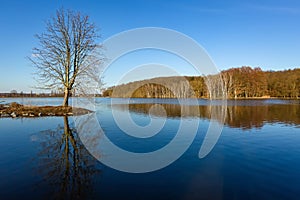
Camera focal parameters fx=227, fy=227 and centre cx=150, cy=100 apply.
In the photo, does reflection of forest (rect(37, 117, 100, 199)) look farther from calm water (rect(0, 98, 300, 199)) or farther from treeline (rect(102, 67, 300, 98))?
treeline (rect(102, 67, 300, 98))

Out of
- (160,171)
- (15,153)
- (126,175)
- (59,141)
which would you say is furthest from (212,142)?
(15,153)

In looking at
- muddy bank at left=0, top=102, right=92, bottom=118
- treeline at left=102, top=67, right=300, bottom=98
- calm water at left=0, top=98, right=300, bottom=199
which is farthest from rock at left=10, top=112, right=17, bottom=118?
treeline at left=102, top=67, right=300, bottom=98

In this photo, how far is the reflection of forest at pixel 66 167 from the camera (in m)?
5.68

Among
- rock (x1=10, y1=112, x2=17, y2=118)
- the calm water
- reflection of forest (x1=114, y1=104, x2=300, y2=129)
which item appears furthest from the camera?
rock (x1=10, y1=112, x2=17, y2=118)

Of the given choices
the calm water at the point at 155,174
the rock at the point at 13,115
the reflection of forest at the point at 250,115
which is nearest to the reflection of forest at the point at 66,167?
the calm water at the point at 155,174

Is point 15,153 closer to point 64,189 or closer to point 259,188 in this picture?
point 64,189

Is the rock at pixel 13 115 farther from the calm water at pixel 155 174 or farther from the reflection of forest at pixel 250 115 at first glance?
the reflection of forest at pixel 250 115

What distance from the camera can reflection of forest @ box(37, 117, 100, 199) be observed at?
18.6 feet

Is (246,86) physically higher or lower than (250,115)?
higher

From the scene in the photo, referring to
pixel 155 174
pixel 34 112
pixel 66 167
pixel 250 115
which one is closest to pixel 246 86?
pixel 250 115

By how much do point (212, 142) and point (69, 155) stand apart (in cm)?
700

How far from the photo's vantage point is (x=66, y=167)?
→ 24.5 feet

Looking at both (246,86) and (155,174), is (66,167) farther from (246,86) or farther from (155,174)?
(246,86)

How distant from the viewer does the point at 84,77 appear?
27438 millimetres
